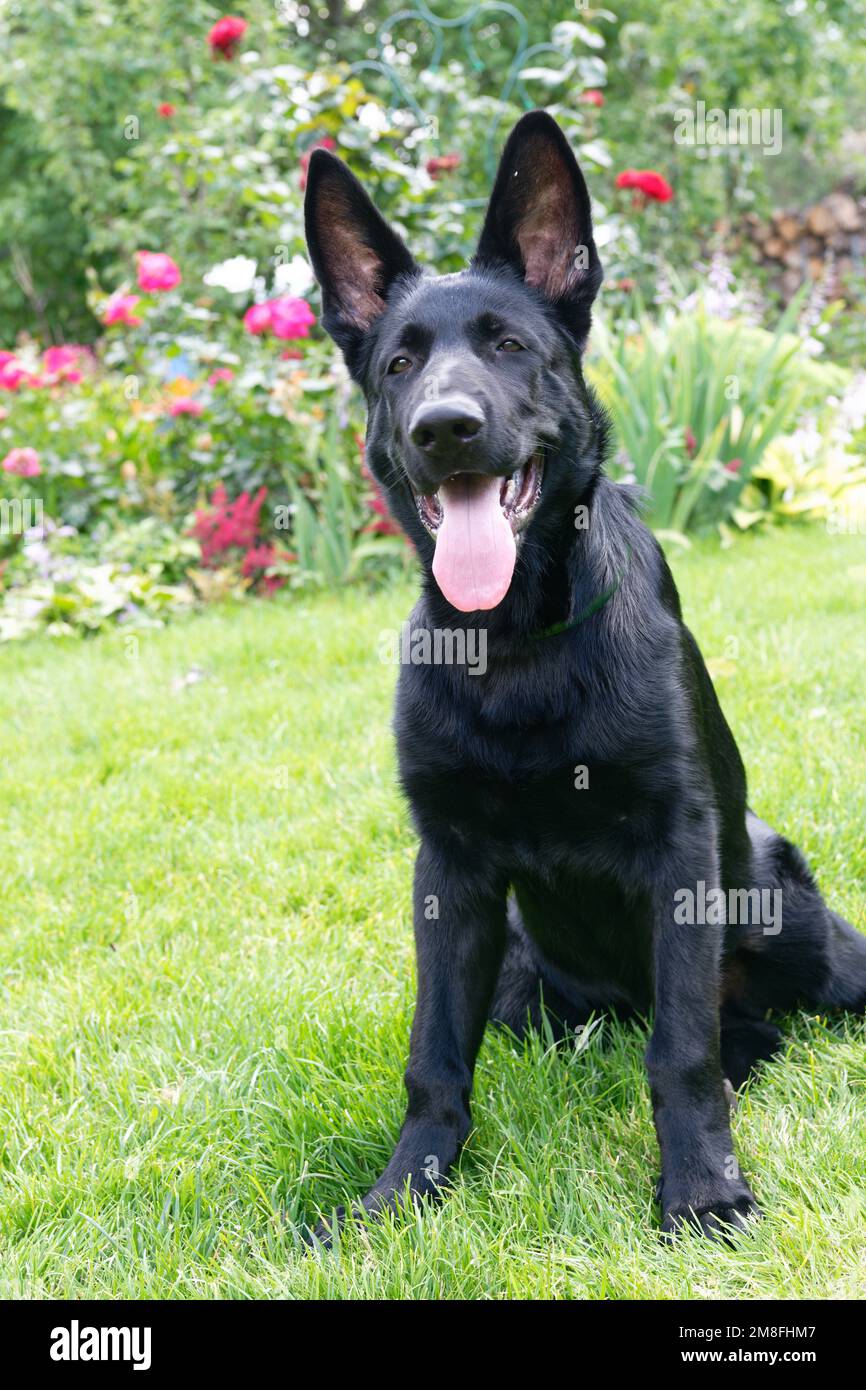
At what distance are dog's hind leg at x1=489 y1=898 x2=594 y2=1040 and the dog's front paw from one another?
0.53m

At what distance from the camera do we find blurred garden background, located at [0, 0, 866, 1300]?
175 cm

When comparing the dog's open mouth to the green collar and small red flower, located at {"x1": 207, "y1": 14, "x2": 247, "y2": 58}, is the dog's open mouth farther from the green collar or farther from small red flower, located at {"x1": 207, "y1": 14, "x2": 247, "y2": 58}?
small red flower, located at {"x1": 207, "y1": 14, "x2": 247, "y2": 58}

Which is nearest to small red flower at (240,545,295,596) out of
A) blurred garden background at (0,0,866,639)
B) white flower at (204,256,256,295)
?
blurred garden background at (0,0,866,639)

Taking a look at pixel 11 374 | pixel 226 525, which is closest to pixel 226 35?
pixel 11 374

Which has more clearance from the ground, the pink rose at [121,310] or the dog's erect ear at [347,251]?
the pink rose at [121,310]

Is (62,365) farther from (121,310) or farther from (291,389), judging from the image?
(291,389)

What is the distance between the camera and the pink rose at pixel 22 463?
5.94 m

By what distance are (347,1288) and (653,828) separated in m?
0.79

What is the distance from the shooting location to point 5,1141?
2.00 metres

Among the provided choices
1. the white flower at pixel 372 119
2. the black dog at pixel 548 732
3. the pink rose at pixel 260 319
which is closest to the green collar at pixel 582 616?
the black dog at pixel 548 732

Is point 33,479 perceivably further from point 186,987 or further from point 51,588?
point 186,987

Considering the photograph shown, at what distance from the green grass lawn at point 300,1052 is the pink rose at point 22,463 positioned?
2.26 m

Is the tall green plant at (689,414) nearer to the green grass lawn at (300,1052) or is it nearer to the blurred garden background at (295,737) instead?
the blurred garden background at (295,737)
